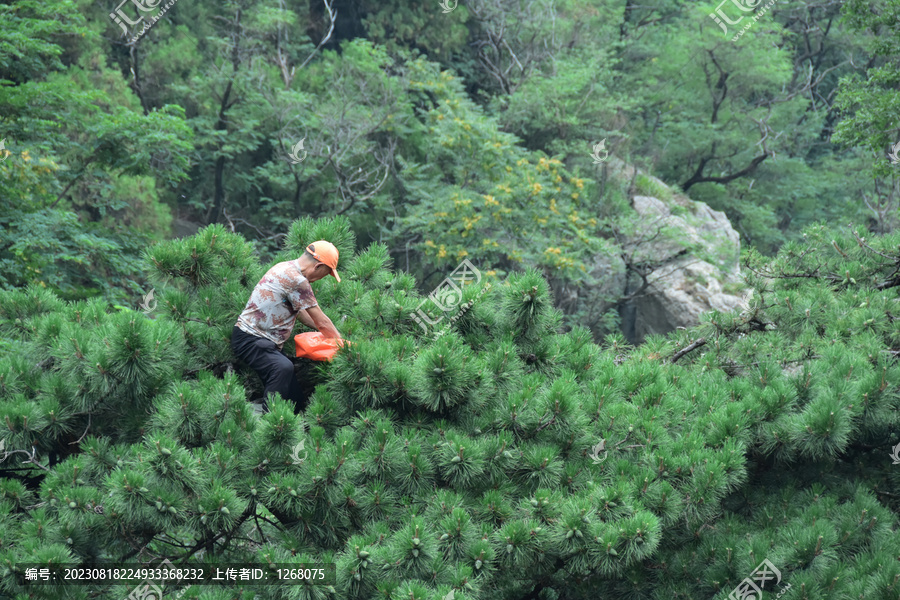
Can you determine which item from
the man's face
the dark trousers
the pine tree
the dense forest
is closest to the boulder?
the dense forest

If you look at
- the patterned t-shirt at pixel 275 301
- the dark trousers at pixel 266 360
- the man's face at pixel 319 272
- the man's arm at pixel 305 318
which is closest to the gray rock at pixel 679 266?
the man's face at pixel 319 272

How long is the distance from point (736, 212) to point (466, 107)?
8436mm

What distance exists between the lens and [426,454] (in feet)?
11.8

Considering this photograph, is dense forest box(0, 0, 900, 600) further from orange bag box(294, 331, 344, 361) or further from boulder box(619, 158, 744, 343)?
boulder box(619, 158, 744, 343)

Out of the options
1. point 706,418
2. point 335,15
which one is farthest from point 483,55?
point 706,418

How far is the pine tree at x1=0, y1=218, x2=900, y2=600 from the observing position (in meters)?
3.27

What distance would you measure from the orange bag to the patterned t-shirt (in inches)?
5.3

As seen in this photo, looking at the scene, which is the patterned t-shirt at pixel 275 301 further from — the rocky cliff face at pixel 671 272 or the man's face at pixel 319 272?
the rocky cliff face at pixel 671 272

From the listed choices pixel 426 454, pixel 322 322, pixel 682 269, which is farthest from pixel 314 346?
pixel 682 269

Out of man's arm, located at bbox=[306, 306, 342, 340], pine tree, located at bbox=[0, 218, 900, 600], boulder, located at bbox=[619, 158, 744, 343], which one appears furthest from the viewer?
boulder, located at bbox=[619, 158, 744, 343]

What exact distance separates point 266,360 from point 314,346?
0.87 feet

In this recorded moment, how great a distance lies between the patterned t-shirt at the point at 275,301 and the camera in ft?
13.0

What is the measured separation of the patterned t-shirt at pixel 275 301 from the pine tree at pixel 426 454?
23 centimetres

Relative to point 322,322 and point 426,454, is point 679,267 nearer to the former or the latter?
point 322,322
